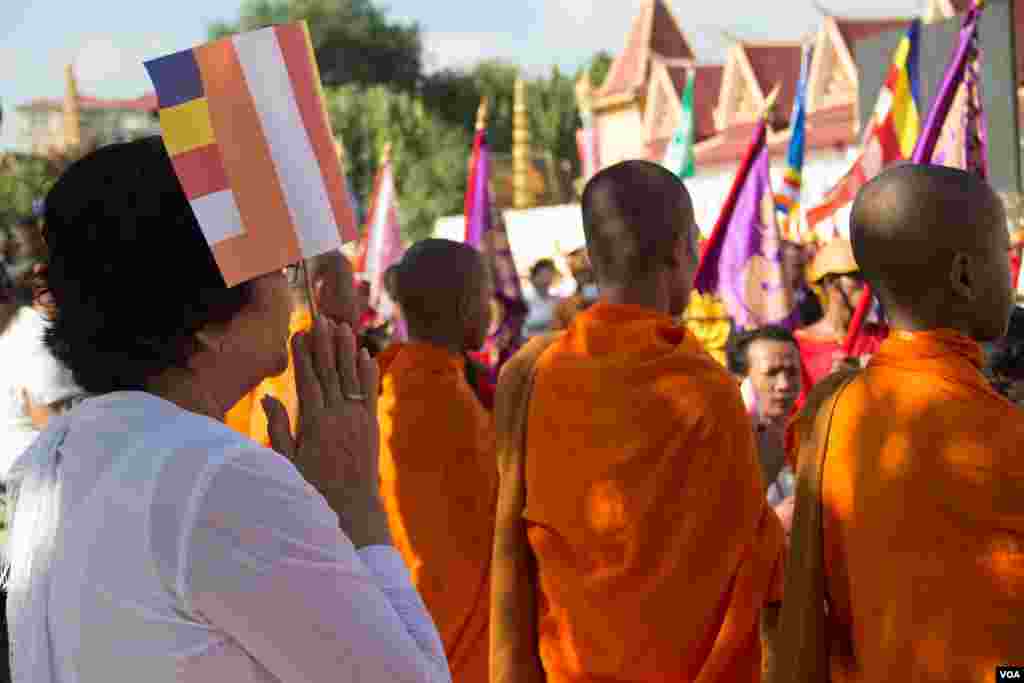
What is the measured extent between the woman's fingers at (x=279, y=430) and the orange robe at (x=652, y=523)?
51.1 inches

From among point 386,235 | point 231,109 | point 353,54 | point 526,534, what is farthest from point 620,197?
point 353,54

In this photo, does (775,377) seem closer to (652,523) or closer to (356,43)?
(652,523)

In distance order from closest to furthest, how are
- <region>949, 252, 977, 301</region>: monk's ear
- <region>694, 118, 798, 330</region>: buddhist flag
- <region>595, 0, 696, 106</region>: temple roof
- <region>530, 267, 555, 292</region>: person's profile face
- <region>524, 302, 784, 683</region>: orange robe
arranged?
<region>949, 252, 977, 301</region>: monk's ear
<region>524, 302, 784, 683</region>: orange robe
<region>694, 118, 798, 330</region>: buddhist flag
<region>530, 267, 555, 292</region>: person's profile face
<region>595, 0, 696, 106</region>: temple roof

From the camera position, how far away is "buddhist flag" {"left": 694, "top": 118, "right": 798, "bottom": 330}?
255 inches

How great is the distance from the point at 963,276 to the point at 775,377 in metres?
2.59

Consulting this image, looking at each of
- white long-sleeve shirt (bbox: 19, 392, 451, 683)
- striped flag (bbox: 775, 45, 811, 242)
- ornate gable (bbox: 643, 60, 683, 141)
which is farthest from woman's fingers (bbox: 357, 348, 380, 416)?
ornate gable (bbox: 643, 60, 683, 141)

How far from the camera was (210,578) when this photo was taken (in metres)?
1.44

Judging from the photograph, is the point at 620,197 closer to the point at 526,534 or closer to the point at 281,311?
the point at 526,534

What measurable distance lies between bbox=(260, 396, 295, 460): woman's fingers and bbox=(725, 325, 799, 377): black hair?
3556mm

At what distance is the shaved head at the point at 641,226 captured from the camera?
3105 mm

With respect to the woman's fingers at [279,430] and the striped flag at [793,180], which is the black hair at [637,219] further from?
the striped flag at [793,180]

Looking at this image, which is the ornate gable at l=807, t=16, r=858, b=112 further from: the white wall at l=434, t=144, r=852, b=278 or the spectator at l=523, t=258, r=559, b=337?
the spectator at l=523, t=258, r=559, b=337

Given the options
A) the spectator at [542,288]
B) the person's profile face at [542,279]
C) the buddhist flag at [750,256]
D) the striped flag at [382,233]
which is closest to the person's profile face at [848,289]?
the buddhist flag at [750,256]

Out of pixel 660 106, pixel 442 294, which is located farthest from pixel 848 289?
pixel 660 106
